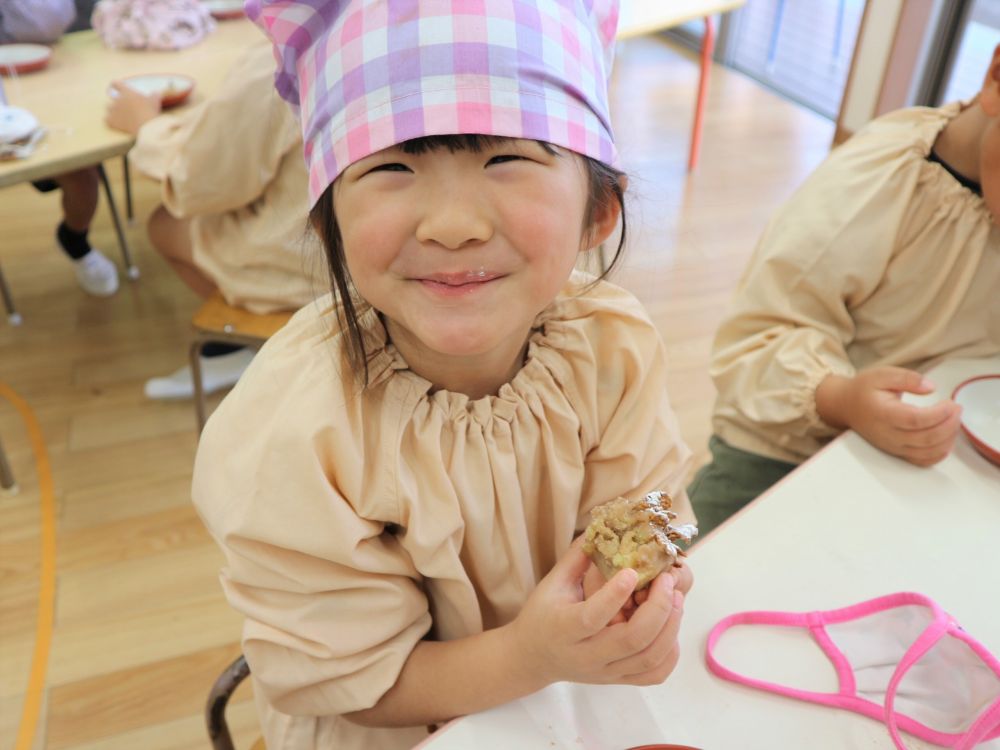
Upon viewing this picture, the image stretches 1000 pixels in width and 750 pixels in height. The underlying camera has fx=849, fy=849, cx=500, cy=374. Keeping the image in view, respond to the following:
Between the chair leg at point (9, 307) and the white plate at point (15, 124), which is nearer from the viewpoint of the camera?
the white plate at point (15, 124)

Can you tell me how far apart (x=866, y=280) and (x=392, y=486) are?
0.78 meters

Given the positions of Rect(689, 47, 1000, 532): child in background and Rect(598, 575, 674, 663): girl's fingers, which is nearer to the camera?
Rect(598, 575, 674, 663): girl's fingers

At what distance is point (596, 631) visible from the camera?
66 cm

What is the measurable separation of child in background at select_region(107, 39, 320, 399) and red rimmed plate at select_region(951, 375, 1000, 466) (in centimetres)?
111

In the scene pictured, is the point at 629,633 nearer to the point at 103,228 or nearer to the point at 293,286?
the point at 293,286

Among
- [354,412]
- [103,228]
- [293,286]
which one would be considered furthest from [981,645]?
[103,228]

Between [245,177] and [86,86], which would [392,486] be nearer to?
[245,177]

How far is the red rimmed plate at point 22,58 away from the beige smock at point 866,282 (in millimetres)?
1839

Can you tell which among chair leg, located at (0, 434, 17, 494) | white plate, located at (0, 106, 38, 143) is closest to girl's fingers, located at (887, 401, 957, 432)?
white plate, located at (0, 106, 38, 143)

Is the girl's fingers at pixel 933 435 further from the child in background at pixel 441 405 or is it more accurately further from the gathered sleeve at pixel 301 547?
the gathered sleeve at pixel 301 547

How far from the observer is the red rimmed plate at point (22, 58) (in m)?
2.06

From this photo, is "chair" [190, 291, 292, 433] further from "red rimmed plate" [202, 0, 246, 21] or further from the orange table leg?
the orange table leg

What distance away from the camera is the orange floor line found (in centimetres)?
157

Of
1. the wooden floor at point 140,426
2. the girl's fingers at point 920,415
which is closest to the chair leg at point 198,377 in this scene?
the wooden floor at point 140,426
